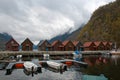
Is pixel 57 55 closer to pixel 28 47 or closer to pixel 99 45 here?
pixel 28 47

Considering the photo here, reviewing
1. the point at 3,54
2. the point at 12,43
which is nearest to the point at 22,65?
the point at 3,54

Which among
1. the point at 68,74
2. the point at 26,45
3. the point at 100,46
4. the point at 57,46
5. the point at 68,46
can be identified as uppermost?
the point at 26,45

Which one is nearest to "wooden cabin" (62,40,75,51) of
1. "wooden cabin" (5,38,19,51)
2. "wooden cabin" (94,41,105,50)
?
"wooden cabin" (94,41,105,50)

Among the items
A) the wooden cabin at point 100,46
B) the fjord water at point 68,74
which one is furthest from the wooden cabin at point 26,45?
the fjord water at point 68,74

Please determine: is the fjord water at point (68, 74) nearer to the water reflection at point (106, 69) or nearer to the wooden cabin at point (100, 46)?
the water reflection at point (106, 69)

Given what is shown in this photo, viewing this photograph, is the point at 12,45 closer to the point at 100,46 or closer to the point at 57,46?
the point at 57,46

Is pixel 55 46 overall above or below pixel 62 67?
above

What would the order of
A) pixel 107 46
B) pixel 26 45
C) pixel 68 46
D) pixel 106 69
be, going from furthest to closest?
pixel 107 46 < pixel 68 46 < pixel 26 45 < pixel 106 69

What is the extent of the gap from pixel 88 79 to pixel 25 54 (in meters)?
103

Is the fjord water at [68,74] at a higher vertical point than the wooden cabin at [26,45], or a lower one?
lower

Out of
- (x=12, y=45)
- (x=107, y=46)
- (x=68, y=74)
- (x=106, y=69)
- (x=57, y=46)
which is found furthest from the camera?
(x=107, y=46)

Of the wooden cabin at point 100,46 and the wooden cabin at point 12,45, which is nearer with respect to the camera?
the wooden cabin at point 12,45

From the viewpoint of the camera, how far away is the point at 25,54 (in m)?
142

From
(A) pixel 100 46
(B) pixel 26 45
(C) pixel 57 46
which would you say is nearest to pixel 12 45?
(B) pixel 26 45
